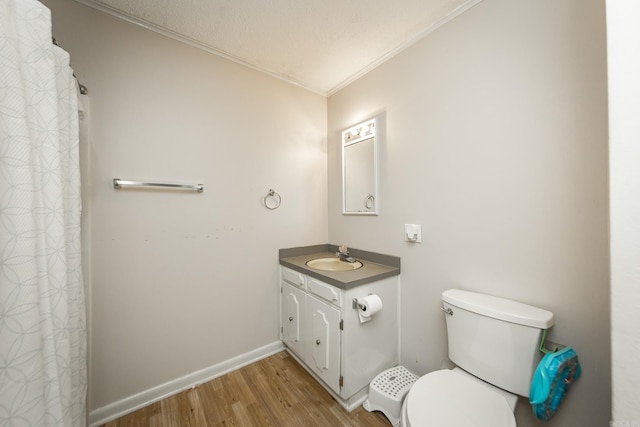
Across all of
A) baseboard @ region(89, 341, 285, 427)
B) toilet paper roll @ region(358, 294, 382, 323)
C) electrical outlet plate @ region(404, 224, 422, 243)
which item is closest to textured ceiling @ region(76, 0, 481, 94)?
electrical outlet plate @ region(404, 224, 422, 243)

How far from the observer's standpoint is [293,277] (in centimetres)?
175

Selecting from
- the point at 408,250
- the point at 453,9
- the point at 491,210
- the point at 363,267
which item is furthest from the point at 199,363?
the point at 453,9

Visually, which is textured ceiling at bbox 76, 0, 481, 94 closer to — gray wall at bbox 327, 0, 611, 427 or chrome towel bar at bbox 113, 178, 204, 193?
gray wall at bbox 327, 0, 611, 427

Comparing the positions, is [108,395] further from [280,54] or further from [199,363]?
[280,54]

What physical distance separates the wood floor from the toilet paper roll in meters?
0.57

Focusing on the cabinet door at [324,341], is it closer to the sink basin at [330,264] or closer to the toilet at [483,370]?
the sink basin at [330,264]

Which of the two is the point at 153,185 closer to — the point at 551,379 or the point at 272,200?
the point at 272,200

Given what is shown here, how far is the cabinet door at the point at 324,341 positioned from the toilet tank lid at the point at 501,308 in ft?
2.15

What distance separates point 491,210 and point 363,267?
2.77 feet

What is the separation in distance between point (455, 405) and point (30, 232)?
5.22ft

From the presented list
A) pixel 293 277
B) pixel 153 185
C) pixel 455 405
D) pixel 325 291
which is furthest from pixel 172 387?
pixel 455 405

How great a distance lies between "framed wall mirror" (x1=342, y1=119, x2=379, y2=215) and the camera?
68.9 inches

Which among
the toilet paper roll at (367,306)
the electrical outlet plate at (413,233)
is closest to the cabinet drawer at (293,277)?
the toilet paper roll at (367,306)

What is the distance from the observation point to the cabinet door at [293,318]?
166 cm
